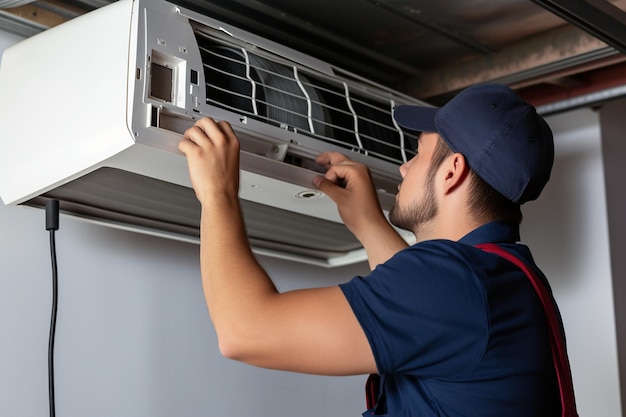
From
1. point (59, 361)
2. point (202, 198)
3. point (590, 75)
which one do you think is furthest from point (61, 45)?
point (590, 75)

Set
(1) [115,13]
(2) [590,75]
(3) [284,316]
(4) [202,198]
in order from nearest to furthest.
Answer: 1. (3) [284,316]
2. (4) [202,198]
3. (1) [115,13]
4. (2) [590,75]

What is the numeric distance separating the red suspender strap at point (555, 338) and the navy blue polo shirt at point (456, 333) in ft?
0.04

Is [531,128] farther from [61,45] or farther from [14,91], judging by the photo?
[14,91]

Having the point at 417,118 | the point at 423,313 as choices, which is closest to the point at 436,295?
the point at 423,313

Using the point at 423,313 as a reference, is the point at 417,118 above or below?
above

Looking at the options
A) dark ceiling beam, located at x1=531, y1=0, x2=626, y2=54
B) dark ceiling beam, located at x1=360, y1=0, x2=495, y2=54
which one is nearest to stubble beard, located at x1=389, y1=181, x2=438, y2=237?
dark ceiling beam, located at x1=531, y1=0, x2=626, y2=54

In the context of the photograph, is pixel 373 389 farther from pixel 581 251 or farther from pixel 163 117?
pixel 581 251

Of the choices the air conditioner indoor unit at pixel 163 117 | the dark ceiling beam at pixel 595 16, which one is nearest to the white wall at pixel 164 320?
the air conditioner indoor unit at pixel 163 117

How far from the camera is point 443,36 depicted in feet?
Result: 6.29

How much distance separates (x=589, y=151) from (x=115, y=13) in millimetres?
1458

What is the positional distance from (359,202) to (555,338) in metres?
0.49

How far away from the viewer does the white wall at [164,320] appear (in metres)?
1.54

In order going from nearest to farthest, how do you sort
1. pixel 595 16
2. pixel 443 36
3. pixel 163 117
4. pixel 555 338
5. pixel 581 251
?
pixel 555 338
pixel 163 117
pixel 595 16
pixel 443 36
pixel 581 251

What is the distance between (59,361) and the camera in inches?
61.4
